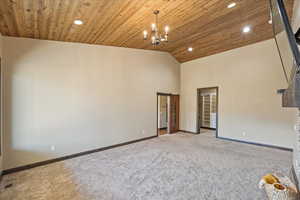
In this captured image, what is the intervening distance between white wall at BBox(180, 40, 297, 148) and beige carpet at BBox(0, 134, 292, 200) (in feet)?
2.50

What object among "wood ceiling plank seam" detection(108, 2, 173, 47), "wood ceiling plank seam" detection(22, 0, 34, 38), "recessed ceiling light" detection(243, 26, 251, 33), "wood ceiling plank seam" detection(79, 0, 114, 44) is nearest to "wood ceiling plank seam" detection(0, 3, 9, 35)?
"wood ceiling plank seam" detection(22, 0, 34, 38)

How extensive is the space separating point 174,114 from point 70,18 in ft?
20.1

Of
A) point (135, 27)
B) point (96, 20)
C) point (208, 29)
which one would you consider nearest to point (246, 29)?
point (208, 29)

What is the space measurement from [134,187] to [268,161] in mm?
3613

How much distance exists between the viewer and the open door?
25.6ft

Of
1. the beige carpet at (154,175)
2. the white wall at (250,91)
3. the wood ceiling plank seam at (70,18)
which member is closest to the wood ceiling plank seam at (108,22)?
the wood ceiling plank seam at (70,18)

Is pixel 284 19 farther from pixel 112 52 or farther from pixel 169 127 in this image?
pixel 169 127

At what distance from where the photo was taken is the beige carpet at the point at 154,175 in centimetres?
272

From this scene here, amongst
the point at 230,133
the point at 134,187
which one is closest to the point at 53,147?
the point at 134,187

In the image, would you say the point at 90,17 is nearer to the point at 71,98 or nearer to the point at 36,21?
the point at 36,21

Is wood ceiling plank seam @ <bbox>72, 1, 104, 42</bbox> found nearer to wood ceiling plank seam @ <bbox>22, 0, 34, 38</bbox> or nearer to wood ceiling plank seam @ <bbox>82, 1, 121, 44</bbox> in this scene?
wood ceiling plank seam @ <bbox>82, 1, 121, 44</bbox>

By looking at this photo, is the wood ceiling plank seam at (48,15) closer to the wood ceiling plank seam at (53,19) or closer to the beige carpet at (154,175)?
the wood ceiling plank seam at (53,19)

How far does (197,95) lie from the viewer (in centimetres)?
747

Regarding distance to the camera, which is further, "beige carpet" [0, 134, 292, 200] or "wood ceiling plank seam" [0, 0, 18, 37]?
"beige carpet" [0, 134, 292, 200]
